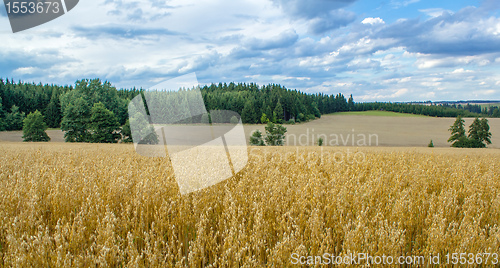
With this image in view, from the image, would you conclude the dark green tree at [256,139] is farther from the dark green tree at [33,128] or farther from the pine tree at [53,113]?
the pine tree at [53,113]

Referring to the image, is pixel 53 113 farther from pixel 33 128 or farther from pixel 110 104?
pixel 33 128

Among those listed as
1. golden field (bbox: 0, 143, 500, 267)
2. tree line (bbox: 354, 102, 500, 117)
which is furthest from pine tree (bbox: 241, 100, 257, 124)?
golden field (bbox: 0, 143, 500, 267)

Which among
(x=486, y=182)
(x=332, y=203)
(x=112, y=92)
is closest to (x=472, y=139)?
(x=486, y=182)

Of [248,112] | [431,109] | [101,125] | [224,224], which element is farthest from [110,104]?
[431,109]

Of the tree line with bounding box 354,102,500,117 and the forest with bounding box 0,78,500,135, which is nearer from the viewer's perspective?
the forest with bounding box 0,78,500,135

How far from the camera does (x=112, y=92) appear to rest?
65.7 metres

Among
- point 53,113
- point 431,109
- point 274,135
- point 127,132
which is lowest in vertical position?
point 274,135

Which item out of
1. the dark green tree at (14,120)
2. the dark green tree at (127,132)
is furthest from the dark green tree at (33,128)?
the dark green tree at (14,120)

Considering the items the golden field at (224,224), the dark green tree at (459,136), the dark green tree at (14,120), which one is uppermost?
the dark green tree at (14,120)

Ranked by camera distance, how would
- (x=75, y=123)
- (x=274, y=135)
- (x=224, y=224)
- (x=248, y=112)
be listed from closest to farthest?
1. (x=224, y=224)
2. (x=75, y=123)
3. (x=274, y=135)
4. (x=248, y=112)

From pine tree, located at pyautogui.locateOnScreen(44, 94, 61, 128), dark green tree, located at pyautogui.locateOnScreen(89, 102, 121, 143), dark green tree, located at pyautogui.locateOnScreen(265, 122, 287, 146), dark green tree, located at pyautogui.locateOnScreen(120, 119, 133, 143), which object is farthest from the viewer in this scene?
pine tree, located at pyautogui.locateOnScreen(44, 94, 61, 128)

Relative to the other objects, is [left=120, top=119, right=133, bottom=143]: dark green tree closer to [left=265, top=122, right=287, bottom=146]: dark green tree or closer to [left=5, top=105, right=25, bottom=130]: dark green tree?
[left=265, top=122, right=287, bottom=146]: dark green tree

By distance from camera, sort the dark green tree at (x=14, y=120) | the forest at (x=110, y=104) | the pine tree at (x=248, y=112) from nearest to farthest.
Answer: the forest at (x=110, y=104) → the dark green tree at (x=14, y=120) → the pine tree at (x=248, y=112)

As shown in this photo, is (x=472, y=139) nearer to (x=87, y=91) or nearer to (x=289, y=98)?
(x=289, y=98)
